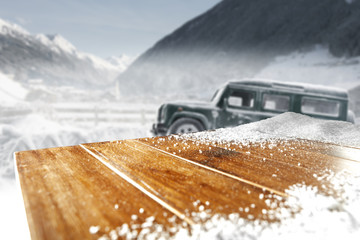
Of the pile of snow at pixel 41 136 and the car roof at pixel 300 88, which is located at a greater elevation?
the car roof at pixel 300 88

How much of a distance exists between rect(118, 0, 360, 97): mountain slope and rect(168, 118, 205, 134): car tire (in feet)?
128

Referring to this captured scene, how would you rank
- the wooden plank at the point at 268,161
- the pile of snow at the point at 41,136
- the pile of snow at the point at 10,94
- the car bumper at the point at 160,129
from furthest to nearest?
1. the pile of snow at the point at 10,94
2. the pile of snow at the point at 41,136
3. the car bumper at the point at 160,129
4. the wooden plank at the point at 268,161

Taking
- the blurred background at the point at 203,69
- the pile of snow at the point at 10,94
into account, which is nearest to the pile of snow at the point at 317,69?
the blurred background at the point at 203,69

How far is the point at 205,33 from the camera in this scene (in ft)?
265

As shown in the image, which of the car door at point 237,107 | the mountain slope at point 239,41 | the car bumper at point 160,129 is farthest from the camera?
the mountain slope at point 239,41

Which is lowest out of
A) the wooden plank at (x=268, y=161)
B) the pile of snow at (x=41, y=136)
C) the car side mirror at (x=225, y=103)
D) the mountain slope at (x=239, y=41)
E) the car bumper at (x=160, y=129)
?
the pile of snow at (x=41, y=136)

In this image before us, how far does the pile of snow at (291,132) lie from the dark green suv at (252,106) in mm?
2727

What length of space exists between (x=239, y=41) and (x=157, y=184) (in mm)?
70815

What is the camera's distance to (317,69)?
35781 millimetres

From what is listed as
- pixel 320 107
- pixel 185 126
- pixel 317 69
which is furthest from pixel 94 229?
pixel 317 69

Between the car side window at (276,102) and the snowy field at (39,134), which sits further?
the car side window at (276,102)

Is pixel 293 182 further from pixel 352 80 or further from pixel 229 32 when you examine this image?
pixel 229 32

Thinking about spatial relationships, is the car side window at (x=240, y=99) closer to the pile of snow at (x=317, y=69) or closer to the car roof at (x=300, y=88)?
the car roof at (x=300, y=88)

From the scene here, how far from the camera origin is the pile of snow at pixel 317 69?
29.6 meters
